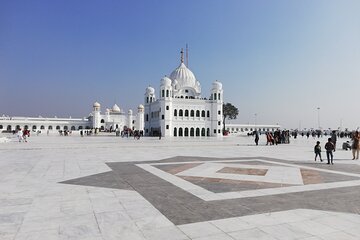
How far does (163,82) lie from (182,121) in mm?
9800

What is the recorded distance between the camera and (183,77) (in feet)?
242

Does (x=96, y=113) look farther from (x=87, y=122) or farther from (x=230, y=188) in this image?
(x=230, y=188)

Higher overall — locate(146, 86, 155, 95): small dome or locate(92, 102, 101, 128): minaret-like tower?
locate(146, 86, 155, 95): small dome

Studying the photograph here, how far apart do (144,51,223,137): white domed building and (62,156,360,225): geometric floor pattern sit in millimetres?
52147

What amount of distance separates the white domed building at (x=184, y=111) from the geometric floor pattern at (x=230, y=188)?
5215 centimetres

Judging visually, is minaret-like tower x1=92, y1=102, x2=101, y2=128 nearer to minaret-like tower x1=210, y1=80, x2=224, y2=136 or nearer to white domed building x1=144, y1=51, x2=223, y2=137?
white domed building x1=144, y1=51, x2=223, y2=137

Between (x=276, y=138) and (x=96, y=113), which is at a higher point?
(x=96, y=113)

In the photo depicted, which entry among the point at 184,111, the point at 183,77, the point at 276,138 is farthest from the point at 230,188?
the point at 183,77

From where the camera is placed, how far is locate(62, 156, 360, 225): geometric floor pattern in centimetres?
595

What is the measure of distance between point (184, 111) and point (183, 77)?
11.7 metres

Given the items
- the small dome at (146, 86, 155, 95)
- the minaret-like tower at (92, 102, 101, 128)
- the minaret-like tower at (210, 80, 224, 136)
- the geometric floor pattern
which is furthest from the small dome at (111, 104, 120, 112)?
the geometric floor pattern

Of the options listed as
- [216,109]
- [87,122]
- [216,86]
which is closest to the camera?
[216,109]

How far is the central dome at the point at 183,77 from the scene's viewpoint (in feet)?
241

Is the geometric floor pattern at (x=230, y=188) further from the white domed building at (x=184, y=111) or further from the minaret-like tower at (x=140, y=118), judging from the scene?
the minaret-like tower at (x=140, y=118)
